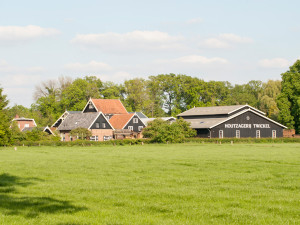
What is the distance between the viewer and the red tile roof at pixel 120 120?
100 metres

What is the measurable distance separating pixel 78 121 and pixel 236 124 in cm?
3443

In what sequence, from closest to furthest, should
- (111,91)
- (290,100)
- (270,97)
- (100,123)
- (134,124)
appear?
(100,123) → (290,100) → (134,124) → (270,97) → (111,91)

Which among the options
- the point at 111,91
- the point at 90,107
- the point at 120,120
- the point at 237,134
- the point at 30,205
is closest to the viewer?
the point at 30,205

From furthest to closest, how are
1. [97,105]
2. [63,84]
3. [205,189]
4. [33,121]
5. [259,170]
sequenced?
1. [63,84]
2. [33,121]
3. [97,105]
4. [259,170]
5. [205,189]

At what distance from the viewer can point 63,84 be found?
133 metres

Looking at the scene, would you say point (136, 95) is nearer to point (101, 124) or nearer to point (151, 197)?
point (101, 124)

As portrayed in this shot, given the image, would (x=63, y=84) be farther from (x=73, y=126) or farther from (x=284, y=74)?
(x=284, y=74)

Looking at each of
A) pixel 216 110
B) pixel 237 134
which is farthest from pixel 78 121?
pixel 237 134

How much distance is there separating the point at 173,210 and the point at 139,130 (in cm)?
8879

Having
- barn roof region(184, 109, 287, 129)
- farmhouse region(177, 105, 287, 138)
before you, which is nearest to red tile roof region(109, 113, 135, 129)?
farmhouse region(177, 105, 287, 138)

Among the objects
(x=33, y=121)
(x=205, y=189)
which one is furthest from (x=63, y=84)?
(x=205, y=189)

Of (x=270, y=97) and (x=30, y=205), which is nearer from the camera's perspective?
(x=30, y=205)

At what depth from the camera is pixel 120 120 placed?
10238 cm

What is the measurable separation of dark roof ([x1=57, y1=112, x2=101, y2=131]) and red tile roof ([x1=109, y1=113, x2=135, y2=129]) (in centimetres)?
809
